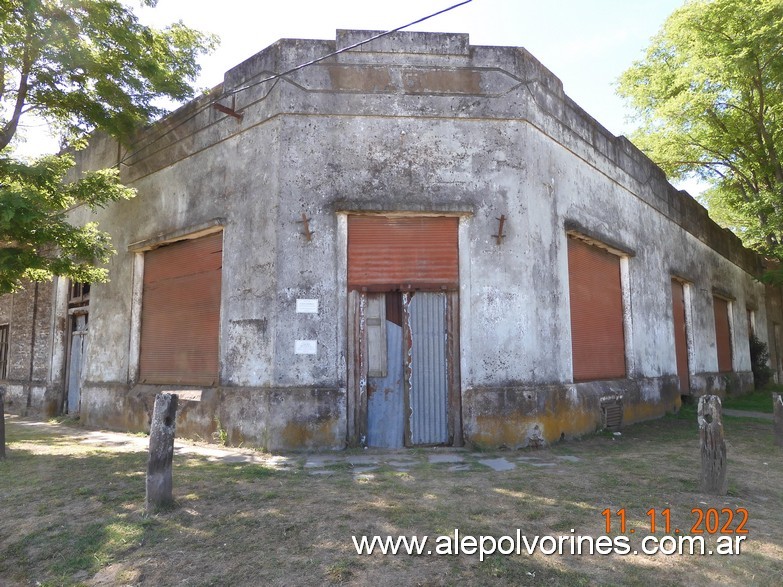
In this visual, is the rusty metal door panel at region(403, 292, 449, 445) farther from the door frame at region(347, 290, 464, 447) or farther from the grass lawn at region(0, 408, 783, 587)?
the grass lawn at region(0, 408, 783, 587)

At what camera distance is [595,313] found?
10094mm

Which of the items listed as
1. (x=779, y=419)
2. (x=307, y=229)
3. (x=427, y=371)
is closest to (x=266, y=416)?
(x=427, y=371)

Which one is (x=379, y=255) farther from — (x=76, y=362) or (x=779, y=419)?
(x=76, y=362)

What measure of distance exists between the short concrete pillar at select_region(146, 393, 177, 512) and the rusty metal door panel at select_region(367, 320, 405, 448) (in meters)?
3.35

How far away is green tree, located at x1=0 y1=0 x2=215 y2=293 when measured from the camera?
816 centimetres

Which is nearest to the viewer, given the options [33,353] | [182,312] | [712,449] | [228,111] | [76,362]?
[712,449]

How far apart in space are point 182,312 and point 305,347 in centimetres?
295

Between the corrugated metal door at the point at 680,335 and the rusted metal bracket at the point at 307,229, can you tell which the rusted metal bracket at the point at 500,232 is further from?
the corrugated metal door at the point at 680,335

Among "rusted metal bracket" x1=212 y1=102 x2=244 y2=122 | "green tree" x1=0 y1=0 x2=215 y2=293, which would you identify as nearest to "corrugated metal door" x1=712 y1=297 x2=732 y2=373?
"rusted metal bracket" x1=212 y1=102 x2=244 y2=122

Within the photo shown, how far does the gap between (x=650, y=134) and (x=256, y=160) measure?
52.2 ft

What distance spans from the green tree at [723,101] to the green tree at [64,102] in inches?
568

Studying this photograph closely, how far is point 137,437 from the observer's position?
9117 mm

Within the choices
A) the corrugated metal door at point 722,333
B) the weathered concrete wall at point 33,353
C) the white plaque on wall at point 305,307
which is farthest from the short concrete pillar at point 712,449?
the corrugated metal door at point 722,333

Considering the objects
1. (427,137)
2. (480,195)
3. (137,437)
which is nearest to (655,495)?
(480,195)
